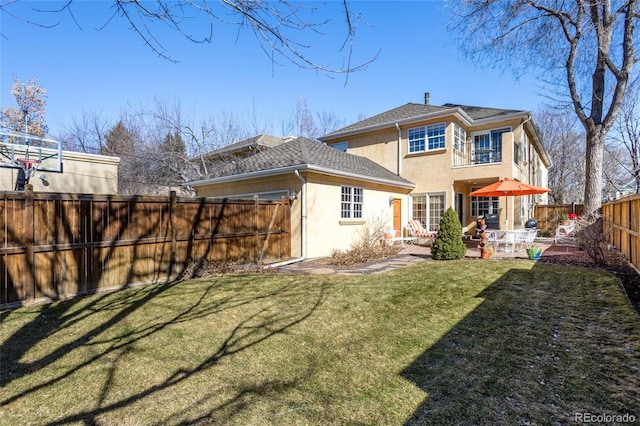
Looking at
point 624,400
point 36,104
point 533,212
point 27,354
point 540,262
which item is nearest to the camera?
point 624,400

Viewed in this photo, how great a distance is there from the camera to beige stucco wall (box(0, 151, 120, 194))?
1201 centimetres

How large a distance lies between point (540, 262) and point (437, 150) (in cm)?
819

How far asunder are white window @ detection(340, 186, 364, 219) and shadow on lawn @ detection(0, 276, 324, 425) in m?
5.78

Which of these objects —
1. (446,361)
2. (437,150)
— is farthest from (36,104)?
(446,361)

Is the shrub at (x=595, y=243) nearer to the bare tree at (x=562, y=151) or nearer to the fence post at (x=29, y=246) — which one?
the fence post at (x=29, y=246)

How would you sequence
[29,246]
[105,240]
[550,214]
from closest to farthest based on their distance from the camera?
[29,246], [105,240], [550,214]

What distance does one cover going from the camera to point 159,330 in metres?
4.67

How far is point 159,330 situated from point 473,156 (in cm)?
1693

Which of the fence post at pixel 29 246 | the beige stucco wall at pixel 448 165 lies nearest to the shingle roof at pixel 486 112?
the beige stucco wall at pixel 448 165

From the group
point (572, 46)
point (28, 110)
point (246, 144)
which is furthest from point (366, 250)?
point (28, 110)

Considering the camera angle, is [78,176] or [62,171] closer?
[62,171]

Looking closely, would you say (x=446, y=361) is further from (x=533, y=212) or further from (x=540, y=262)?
(x=533, y=212)

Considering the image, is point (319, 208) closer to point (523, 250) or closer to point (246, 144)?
point (523, 250)

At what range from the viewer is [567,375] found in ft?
10.7
